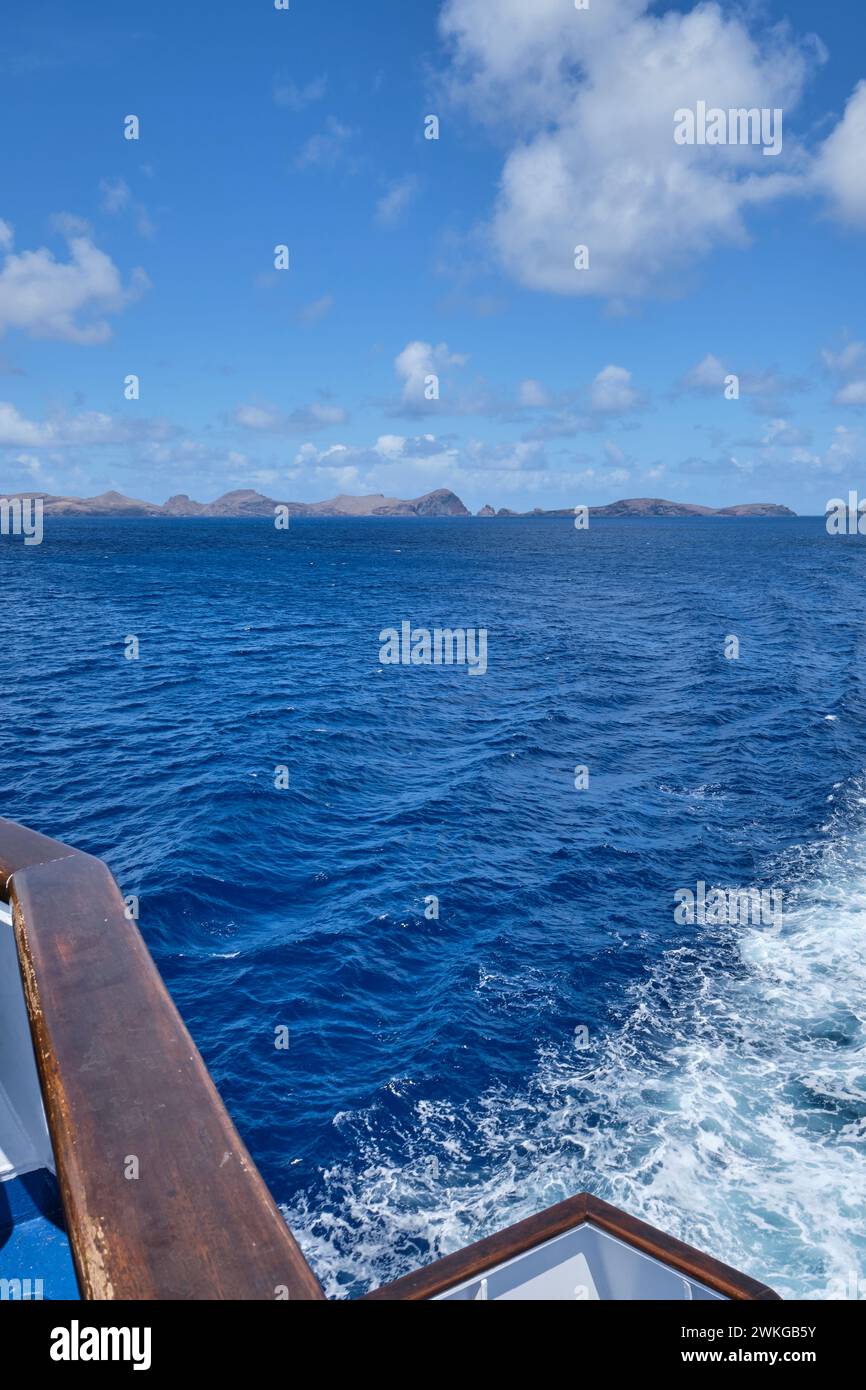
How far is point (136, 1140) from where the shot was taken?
305cm

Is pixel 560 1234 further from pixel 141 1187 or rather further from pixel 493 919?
pixel 493 919

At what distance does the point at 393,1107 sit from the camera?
16.3m

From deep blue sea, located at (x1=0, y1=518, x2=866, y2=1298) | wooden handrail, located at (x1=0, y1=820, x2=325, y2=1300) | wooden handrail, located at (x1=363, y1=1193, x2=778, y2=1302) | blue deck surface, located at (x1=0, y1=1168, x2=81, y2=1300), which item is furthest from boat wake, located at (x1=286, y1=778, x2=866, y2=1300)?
wooden handrail, located at (x1=0, y1=820, x2=325, y2=1300)

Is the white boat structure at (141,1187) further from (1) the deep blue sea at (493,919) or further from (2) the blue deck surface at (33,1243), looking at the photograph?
(1) the deep blue sea at (493,919)

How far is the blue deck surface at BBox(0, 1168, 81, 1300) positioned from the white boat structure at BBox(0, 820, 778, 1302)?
0.04 ft

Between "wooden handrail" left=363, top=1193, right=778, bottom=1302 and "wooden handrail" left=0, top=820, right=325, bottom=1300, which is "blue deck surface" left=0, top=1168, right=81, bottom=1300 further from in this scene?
"wooden handrail" left=0, top=820, right=325, bottom=1300

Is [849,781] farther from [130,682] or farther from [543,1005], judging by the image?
[130,682]

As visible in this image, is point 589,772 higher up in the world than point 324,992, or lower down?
higher up

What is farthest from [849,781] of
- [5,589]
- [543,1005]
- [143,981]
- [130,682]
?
[5,589]

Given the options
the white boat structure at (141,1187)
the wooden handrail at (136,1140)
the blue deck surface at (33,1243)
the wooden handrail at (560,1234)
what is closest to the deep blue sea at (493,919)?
the blue deck surface at (33,1243)

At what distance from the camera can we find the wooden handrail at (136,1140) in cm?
262

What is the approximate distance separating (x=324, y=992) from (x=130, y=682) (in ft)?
105

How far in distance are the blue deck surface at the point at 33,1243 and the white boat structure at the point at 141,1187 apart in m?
0.01

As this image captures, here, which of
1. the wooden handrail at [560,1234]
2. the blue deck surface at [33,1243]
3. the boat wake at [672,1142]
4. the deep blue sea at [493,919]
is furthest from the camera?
the deep blue sea at [493,919]
